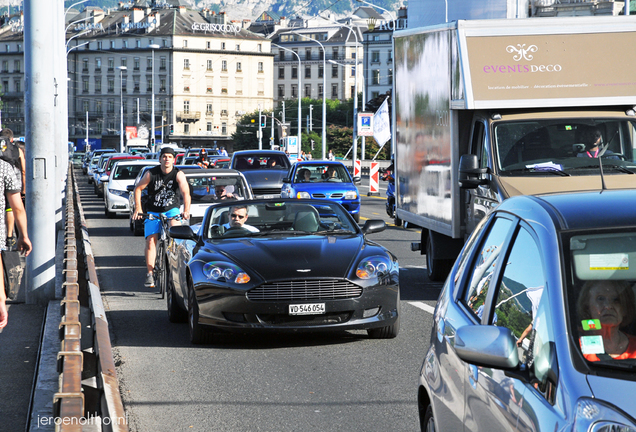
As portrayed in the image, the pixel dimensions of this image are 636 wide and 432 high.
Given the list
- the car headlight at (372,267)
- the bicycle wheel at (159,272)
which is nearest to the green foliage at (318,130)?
the bicycle wheel at (159,272)

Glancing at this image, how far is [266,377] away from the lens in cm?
736

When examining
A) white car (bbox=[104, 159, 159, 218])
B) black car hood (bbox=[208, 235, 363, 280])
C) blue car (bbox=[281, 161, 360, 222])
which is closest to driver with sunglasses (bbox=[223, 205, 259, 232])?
black car hood (bbox=[208, 235, 363, 280])

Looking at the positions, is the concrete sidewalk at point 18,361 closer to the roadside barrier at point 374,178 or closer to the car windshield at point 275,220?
A: the car windshield at point 275,220

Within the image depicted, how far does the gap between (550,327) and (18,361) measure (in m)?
5.52

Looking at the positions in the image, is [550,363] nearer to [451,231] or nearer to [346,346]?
[346,346]

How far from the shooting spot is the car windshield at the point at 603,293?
310 cm

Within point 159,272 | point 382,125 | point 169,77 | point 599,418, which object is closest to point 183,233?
point 159,272

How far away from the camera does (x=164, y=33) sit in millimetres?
155500

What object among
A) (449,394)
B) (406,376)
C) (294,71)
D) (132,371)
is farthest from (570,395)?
(294,71)

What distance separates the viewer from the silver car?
2.79 meters

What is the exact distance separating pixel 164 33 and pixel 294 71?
1251 inches

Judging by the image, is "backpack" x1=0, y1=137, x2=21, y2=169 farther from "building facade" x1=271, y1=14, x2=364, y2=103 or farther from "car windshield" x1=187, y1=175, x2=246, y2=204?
"building facade" x1=271, y1=14, x2=364, y2=103

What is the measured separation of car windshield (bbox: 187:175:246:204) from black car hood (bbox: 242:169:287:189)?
10.2 metres

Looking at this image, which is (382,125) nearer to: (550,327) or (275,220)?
(275,220)
